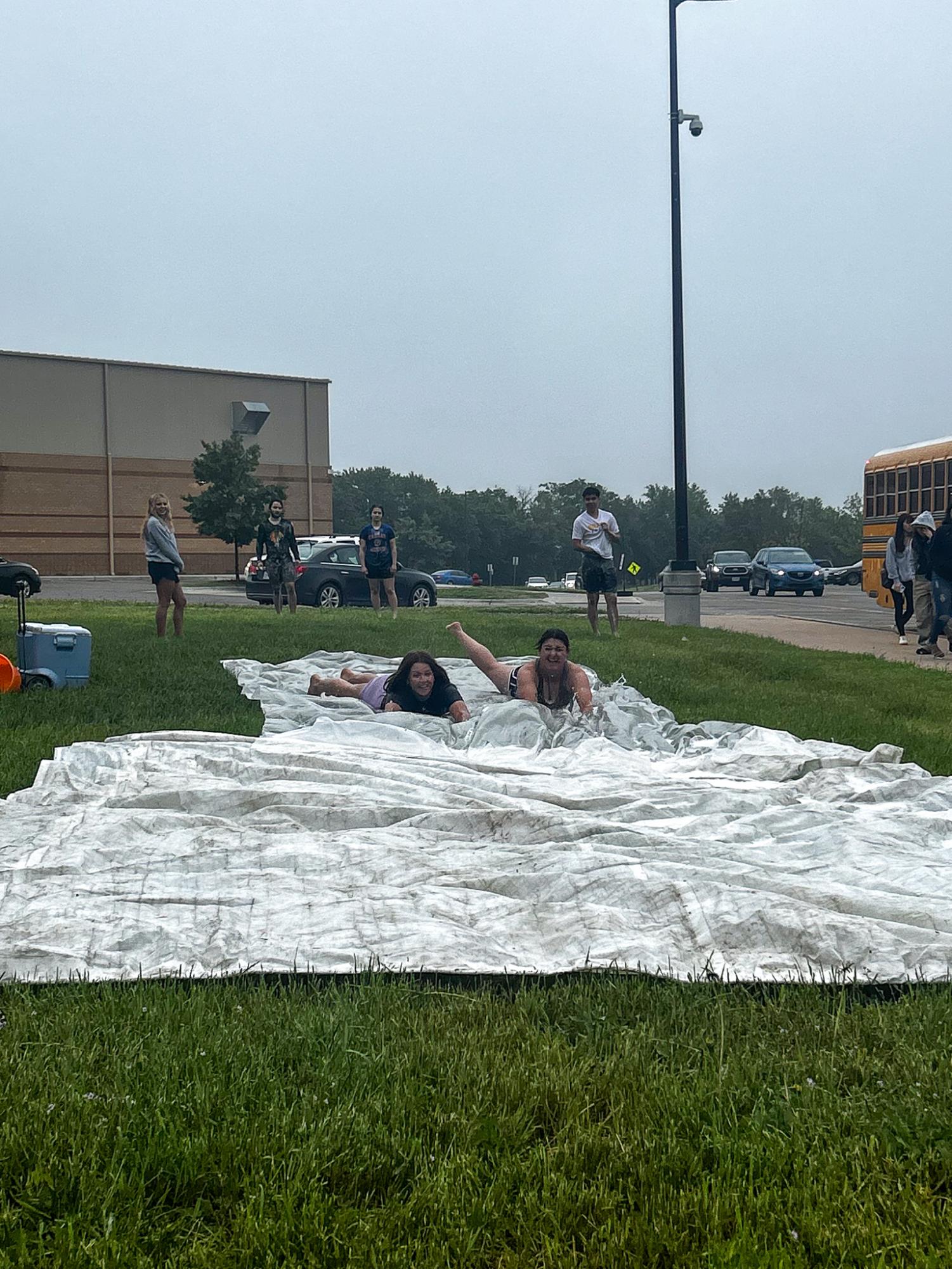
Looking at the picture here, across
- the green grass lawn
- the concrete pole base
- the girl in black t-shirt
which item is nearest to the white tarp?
the green grass lawn

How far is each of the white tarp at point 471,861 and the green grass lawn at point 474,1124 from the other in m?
0.30

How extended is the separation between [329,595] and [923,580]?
13.3 metres

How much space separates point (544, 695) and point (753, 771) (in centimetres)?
247

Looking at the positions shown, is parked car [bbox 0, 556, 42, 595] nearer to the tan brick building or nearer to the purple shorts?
the purple shorts

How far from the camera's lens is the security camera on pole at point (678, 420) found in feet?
67.3

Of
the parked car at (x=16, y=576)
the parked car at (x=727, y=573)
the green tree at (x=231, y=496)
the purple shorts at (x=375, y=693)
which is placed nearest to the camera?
the purple shorts at (x=375, y=693)

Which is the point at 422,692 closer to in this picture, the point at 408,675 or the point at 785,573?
the point at 408,675

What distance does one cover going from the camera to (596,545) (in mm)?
16219

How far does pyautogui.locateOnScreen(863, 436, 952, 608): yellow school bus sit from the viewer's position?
2388cm

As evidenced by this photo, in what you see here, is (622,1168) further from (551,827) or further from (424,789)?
(424,789)

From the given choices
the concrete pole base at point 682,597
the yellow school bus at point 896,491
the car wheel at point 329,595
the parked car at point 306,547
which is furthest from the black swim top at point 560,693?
the parked car at point 306,547

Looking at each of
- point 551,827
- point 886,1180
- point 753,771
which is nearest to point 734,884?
point 551,827

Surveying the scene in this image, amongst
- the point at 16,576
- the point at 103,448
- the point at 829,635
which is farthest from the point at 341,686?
the point at 103,448

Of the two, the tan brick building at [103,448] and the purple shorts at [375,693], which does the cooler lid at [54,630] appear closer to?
the purple shorts at [375,693]
